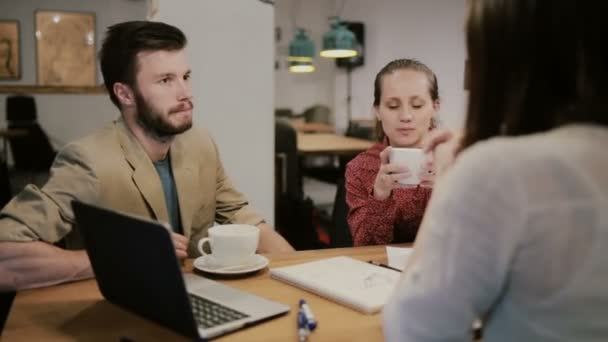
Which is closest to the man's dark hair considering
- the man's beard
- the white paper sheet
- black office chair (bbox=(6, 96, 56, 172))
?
the man's beard

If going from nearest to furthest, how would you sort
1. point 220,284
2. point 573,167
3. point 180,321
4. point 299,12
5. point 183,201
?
1. point 573,167
2. point 180,321
3. point 220,284
4. point 183,201
5. point 299,12

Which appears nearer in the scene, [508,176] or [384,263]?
[508,176]

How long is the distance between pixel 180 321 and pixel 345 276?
0.44m

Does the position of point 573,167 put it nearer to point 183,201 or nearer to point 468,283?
point 468,283

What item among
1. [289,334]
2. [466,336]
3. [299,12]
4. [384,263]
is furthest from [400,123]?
[299,12]

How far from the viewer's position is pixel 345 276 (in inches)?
52.1

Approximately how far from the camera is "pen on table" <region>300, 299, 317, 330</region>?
106cm

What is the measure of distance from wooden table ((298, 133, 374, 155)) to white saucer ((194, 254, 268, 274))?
353 cm

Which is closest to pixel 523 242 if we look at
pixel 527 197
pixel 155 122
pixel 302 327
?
pixel 527 197

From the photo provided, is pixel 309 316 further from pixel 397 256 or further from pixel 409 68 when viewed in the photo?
pixel 409 68

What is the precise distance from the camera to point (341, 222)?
2098 mm

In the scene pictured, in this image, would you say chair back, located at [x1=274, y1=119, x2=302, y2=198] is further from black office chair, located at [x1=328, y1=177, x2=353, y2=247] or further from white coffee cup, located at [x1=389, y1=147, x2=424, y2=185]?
white coffee cup, located at [x1=389, y1=147, x2=424, y2=185]

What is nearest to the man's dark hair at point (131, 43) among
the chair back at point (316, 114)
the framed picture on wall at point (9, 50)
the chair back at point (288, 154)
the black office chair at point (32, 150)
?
the chair back at point (288, 154)

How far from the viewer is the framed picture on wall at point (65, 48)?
7.30m
